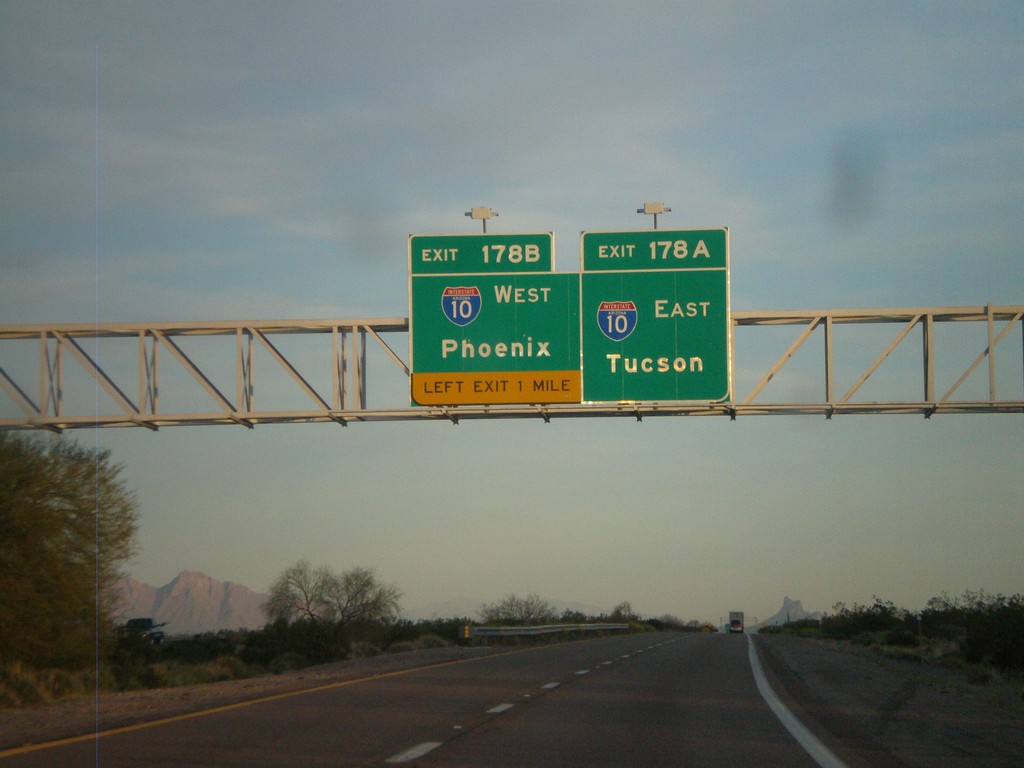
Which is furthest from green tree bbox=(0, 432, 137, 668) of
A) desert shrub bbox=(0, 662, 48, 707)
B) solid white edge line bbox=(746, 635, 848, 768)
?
solid white edge line bbox=(746, 635, 848, 768)

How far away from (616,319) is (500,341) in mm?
2350

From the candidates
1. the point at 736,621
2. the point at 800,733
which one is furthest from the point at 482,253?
the point at 736,621

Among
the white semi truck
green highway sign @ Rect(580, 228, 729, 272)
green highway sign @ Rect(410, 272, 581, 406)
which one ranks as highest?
green highway sign @ Rect(580, 228, 729, 272)

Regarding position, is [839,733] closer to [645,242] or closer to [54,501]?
[645,242]

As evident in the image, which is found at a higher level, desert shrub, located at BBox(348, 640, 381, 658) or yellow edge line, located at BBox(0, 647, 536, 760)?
yellow edge line, located at BBox(0, 647, 536, 760)

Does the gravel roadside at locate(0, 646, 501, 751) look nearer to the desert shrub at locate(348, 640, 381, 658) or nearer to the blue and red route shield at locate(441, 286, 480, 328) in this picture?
the blue and red route shield at locate(441, 286, 480, 328)

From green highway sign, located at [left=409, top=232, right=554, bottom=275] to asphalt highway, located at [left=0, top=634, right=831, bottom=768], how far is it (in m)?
8.20

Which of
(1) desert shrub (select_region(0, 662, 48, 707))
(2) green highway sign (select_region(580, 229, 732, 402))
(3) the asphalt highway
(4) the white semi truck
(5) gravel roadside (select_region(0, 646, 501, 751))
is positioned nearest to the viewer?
(3) the asphalt highway

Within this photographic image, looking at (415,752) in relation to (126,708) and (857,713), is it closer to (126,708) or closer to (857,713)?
(126,708)

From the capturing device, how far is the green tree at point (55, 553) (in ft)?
79.6

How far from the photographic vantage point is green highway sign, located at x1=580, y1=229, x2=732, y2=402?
2394 centimetres

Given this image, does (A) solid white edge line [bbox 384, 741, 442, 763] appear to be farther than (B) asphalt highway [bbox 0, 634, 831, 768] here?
No

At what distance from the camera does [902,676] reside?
25.2m

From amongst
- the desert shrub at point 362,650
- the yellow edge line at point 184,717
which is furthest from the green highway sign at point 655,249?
the desert shrub at point 362,650
